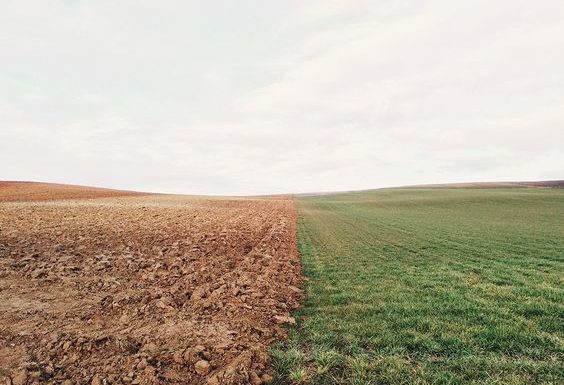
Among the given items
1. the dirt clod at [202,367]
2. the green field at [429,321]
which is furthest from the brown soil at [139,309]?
the green field at [429,321]

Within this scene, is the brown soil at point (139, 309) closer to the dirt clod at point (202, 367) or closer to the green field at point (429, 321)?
the dirt clod at point (202, 367)

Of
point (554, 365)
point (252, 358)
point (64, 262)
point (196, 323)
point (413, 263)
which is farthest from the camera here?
point (413, 263)

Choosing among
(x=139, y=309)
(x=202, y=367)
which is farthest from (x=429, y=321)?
(x=139, y=309)

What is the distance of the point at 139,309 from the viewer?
28.2 ft

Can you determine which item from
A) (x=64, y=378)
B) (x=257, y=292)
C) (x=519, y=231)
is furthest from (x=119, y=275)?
(x=519, y=231)

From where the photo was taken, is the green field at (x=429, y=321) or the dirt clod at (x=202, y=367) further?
the dirt clod at (x=202, y=367)

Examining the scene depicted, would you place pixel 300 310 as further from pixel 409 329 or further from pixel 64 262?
pixel 64 262

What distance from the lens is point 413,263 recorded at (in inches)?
565

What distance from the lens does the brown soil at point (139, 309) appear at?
5.85 metres

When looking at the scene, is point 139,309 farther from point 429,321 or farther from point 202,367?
point 429,321

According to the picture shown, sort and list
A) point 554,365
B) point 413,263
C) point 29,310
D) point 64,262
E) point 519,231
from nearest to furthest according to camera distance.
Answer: point 554,365 → point 29,310 → point 64,262 → point 413,263 → point 519,231

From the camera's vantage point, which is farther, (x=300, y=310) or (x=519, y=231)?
(x=519, y=231)

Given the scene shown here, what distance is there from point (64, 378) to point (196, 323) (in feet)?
8.63

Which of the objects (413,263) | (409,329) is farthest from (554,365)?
(413,263)
